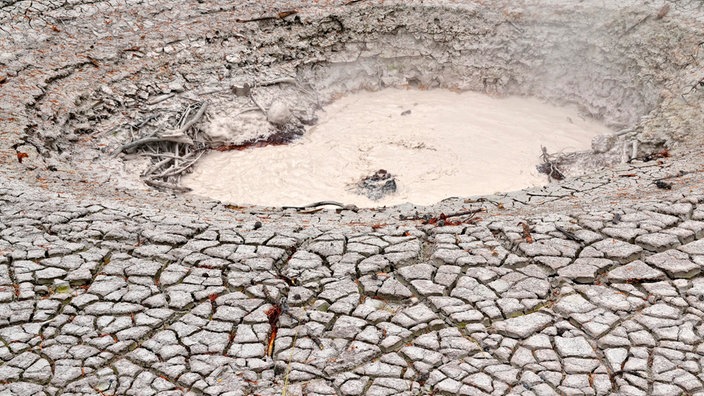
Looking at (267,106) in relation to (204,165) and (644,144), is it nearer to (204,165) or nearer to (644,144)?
(204,165)

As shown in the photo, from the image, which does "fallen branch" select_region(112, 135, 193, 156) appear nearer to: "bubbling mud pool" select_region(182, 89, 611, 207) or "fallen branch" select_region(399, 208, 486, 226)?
"bubbling mud pool" select_region(182, 89, 611, 207)

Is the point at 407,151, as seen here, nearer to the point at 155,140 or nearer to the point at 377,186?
the point at 377,186

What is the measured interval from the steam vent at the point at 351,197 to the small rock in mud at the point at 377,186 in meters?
0.04

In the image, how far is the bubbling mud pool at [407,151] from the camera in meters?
8.62

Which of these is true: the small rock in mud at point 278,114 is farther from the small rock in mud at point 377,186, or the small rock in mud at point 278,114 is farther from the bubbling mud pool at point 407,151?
the small rock in mud at point 377,186

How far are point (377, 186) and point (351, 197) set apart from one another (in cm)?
39

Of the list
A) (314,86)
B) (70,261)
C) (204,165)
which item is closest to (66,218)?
(70,261)

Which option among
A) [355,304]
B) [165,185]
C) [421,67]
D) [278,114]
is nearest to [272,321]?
[355,304]

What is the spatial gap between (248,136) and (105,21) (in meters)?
3.16

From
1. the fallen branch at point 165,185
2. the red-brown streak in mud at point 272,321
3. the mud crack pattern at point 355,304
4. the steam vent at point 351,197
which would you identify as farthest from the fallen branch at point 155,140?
the red-brown streak in mud at point 272,321

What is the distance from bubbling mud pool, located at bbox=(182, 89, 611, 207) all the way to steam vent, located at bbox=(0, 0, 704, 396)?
0.15 feet

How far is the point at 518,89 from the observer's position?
11.4m

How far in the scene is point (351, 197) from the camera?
27.9 feet

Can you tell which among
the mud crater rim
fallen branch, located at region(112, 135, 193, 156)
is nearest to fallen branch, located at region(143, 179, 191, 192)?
the mud crater rim
